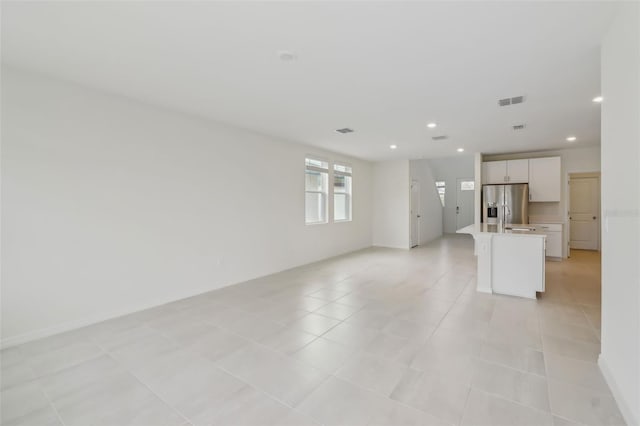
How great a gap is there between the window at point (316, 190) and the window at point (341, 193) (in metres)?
0.37

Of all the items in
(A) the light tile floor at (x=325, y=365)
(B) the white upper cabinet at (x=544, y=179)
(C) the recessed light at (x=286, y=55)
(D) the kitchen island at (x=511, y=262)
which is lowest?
(A) the light tile floor at (x=325, y=365)

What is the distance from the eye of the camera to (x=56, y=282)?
3.05 m

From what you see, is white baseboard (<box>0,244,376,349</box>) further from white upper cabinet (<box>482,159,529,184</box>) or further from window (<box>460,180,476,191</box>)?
window (<box>460,180,476,191</box>)

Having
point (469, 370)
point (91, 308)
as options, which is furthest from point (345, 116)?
point (91, 308)

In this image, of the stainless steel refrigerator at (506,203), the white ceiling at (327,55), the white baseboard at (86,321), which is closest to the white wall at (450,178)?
the stainless steel refrigerator at (506,203)

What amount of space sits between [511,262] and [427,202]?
595 centimetres

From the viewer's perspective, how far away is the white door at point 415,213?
28.5ft

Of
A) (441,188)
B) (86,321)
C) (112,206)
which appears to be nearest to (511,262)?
(112,206)

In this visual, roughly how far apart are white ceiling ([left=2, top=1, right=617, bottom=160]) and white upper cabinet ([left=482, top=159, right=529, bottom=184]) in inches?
106

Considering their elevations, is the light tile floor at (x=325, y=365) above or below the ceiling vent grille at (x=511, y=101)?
below

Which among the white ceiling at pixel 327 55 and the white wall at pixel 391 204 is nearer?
the white ceiling at pixel 327 55

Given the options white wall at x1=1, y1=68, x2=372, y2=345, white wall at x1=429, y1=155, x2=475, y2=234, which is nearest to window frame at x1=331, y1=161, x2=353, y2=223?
white wall at x1=1, y1=68, x2=372, y2=345

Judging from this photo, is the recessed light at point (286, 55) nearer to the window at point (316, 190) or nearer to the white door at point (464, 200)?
the window at point (316, 190)

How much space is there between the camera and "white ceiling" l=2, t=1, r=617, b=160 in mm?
2004
